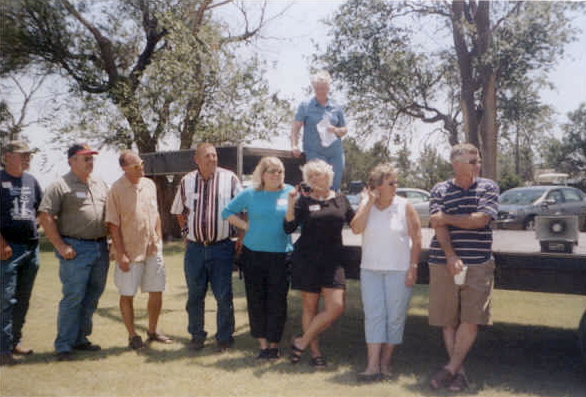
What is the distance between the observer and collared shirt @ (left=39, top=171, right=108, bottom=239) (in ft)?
15.0

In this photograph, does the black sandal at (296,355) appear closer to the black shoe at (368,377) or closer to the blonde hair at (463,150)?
the black shoe at (368,377)

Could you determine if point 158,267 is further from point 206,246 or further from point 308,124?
point 308,124

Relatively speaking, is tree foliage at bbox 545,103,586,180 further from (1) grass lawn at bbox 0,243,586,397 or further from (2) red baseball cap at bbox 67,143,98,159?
(2) red baseball cap at bbox 67,143,98,159

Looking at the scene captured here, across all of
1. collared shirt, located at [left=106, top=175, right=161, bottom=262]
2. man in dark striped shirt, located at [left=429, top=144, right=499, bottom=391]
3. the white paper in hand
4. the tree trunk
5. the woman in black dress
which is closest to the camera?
man in dark striped shirt, located at [left=429, top=144, right=499, bottom=391]

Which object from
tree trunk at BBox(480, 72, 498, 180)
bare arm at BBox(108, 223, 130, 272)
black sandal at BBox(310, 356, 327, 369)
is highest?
tree trunk at BBox(480, 72, 498, 180)

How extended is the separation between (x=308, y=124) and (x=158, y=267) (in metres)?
1.93

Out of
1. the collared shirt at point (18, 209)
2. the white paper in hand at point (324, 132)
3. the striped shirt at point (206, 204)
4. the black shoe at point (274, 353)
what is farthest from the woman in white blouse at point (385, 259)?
the collared shirt at point (18, 209)

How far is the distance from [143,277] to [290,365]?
1532mm

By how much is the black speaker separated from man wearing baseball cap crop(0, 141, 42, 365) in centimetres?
400

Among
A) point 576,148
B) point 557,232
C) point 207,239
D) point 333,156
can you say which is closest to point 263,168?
point 207,239

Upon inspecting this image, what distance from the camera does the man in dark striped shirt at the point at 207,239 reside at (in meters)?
4.85

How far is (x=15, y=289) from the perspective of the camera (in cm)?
464

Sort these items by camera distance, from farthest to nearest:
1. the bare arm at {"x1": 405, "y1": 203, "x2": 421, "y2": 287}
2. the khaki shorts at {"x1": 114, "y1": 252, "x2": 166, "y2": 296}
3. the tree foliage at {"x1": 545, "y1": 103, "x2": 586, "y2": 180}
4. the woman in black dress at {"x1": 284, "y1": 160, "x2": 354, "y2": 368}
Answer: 1. the tree foliage at {"x1": 545, "y1": 103, "x2": 586, "y2": 180}
2. the khaki shorts at {"x1": 114, "y1": 252, "x2": 166, "y2": 296}
3. the woman in black dress at {"x1": 284, "y1": 160, "x2": 354, "y2": 368}
4. the bare arm at {"x1": 405, "y1": 203, "x2": 421, "y2": 287}

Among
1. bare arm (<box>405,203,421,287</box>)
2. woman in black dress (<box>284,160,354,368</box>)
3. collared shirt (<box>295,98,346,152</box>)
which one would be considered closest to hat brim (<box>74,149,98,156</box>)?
woman in black dress (<box>284,160,354,368</box>)
